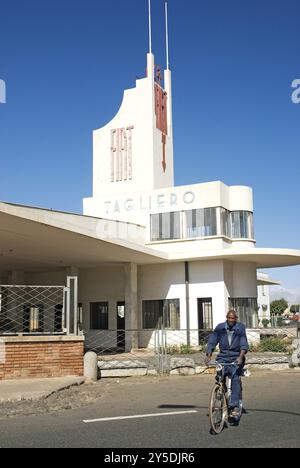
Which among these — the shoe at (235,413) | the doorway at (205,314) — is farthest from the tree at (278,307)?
the shoe at (235,413)

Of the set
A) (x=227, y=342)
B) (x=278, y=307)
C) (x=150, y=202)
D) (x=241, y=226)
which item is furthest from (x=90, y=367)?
(x=278, y=307)

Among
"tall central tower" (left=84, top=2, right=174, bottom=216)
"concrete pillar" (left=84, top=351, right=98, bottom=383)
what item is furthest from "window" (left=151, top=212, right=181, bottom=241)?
"concrete pillar" (left=84, top=351, right=98, bottom=383)

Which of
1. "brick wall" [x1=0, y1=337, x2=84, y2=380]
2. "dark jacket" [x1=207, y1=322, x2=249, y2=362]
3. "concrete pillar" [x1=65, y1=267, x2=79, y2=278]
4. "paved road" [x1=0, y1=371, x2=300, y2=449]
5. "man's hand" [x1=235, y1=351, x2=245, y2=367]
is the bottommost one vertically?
"paved road" [x1=0, y1=371, x2=300, y2=449]

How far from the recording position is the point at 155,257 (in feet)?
78.3

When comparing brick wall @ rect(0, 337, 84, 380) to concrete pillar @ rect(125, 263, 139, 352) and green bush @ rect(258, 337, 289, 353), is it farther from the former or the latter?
concrete pillar @ rect(125, 263, 139, 352)

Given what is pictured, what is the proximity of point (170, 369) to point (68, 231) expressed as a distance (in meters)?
5.44

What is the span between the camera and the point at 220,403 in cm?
740

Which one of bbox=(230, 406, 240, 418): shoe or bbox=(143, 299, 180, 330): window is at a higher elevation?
bbox=(143, 299, 180, 330): window

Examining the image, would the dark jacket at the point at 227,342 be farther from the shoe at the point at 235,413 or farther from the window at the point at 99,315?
the window at the point at 99,315

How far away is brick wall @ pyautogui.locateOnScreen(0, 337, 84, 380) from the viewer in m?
12.4

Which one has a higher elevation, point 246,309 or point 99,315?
point 246,309

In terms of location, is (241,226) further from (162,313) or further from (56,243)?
Answer: (56,243)

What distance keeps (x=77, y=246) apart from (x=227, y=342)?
1275 centimetres

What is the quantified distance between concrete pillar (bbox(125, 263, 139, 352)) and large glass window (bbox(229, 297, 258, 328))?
15.2 feet
